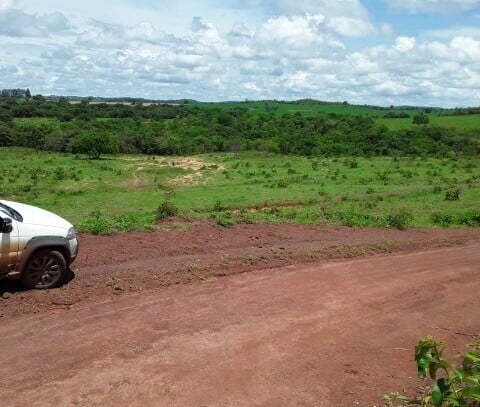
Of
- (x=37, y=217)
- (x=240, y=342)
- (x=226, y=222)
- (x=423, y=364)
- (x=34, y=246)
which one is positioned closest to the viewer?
(x=423, y=364)

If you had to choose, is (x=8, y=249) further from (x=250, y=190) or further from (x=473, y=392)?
(x=250, y=190)

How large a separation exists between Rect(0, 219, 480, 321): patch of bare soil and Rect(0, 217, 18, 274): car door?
0.40 m

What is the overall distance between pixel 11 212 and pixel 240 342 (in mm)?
4148

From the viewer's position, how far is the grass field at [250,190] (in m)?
17.3

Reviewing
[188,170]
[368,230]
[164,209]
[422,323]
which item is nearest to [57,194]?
[188,170]

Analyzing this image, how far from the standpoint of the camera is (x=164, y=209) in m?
13.7

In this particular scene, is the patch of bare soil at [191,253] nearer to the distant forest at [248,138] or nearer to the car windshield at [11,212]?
the car windshield at [11,212]

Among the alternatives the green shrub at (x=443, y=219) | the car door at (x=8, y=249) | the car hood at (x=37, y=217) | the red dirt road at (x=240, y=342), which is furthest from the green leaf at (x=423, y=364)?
the green shrub at (x=443, y=219)

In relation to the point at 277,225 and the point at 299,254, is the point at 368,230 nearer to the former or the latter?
the point at 277,225

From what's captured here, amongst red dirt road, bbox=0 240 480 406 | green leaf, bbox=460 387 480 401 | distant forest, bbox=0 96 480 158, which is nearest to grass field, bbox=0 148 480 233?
red dirt road, bbox=0 240 480 406

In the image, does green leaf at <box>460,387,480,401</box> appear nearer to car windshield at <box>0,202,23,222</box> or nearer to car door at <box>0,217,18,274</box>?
car door at <box>0,217,18,274</box>

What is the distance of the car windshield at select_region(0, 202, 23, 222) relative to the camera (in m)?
8.08

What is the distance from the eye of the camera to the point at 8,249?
7766mm

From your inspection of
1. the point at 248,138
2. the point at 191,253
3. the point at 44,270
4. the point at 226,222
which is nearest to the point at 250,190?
the point at 226,222
